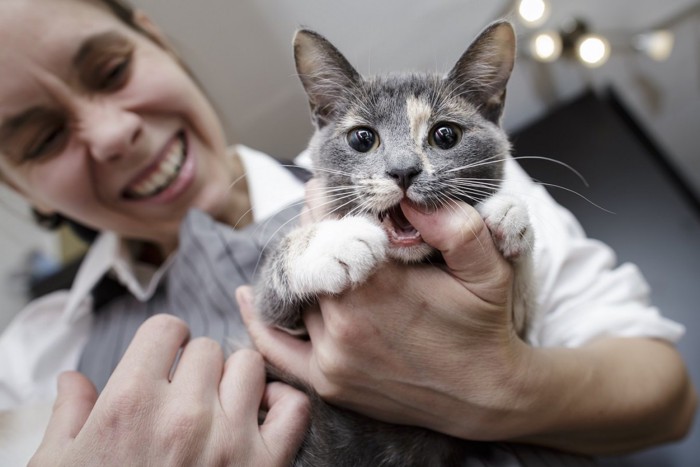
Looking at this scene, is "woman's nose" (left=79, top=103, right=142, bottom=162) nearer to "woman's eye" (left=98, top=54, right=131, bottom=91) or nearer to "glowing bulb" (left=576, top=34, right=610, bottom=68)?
"woman's eye" (left=98, top=54, right=131, bottom=91)

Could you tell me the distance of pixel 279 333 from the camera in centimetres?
102

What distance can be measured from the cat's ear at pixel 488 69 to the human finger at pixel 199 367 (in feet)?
2.60

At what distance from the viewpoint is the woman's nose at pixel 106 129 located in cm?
120

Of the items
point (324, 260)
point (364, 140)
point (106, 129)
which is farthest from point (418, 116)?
point (106, 129)

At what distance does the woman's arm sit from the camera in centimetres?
81

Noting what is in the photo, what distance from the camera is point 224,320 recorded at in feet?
3.95

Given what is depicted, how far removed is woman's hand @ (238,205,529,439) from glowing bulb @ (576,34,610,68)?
6.35ft

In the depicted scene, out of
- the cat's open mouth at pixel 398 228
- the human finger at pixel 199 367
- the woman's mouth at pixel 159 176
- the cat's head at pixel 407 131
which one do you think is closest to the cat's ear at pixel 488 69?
the cat's head at pixel 407 131

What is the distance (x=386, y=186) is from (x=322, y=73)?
0.35 metres

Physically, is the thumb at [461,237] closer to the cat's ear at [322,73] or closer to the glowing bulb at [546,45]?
the cat's ear at [322,73]

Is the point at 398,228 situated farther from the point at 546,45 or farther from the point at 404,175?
the point at 546,45

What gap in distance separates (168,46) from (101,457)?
1308 millimetres

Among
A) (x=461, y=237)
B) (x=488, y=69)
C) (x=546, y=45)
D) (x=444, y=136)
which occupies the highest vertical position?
(x=546, y=45)

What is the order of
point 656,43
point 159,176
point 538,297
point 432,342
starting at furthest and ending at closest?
point 656,43
point 159,176
point 538,297
point 432,342
